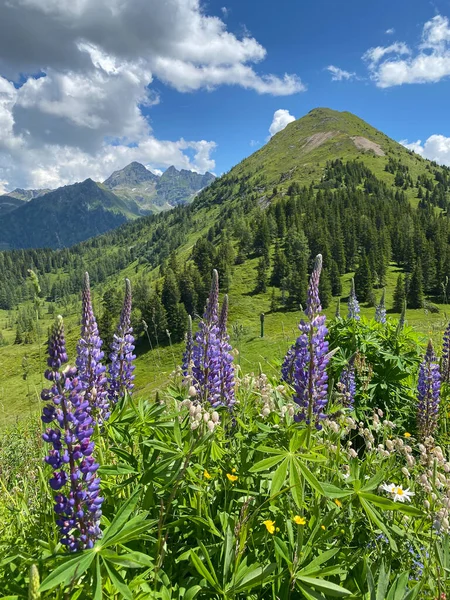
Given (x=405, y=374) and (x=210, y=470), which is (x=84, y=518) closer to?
(x=210, y=470)

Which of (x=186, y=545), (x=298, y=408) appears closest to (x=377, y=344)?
(x=298, y=408)

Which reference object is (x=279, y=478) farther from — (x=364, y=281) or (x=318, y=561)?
(x=364, y=281)

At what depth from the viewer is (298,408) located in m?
4.43

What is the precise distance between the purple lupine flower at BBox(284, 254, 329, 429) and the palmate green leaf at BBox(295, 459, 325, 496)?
1287mm

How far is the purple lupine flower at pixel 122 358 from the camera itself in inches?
249

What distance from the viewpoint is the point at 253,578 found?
258 centimetres


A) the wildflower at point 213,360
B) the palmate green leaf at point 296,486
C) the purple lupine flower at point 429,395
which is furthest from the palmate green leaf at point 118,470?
the purple lupine flower at point 429,395

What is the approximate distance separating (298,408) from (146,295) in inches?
4375

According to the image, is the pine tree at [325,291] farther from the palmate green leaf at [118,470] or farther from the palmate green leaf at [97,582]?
the palmate green leaf at [97,582]

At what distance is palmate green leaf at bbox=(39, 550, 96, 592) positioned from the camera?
7.20 feet

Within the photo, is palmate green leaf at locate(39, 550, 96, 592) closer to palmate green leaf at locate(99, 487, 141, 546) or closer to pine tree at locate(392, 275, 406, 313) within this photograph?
palmate green leaf at locate(99, 487, 141, 546)

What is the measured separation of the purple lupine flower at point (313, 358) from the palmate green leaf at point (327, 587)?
5.61 ft

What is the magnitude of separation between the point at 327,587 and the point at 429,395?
17.2ft

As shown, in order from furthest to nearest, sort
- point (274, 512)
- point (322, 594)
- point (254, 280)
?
point (254, 280) < point (274, 512) < point (322, 594)
